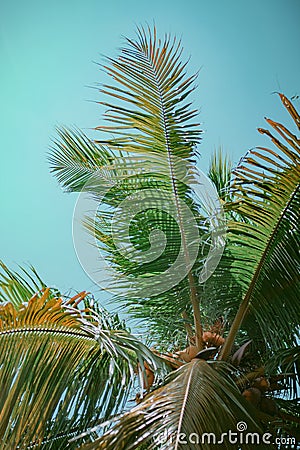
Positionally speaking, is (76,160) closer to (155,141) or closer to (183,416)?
(155,141)

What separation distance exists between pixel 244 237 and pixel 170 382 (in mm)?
796

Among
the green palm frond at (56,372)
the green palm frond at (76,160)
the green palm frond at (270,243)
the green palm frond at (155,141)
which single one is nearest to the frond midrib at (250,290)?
the green palm frond at (270,243)

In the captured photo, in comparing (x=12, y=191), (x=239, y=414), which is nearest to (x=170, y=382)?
(x=239, y=414)

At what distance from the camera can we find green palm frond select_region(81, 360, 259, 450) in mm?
1878

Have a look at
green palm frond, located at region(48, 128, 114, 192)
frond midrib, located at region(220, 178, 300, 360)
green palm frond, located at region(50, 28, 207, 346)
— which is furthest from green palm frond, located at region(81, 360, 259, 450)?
green palm frond, located at region(48, 128, 114, 192)

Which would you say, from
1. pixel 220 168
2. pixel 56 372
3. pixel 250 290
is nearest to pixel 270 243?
pixel 250 290

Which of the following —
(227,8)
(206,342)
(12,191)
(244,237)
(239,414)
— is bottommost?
(239,414)

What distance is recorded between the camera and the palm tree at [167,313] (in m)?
2.17

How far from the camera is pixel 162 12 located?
17.7ft

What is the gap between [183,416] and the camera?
1.93 m

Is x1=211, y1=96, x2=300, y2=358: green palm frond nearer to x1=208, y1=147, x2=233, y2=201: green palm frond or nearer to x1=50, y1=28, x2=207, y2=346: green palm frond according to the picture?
x1=50, y1=28, x2=207, y2=346: green palm frond

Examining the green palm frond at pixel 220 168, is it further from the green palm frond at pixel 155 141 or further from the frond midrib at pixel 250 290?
the frond midrib at pixel 250 290

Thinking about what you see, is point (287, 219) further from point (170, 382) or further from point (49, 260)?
point (49, 260)

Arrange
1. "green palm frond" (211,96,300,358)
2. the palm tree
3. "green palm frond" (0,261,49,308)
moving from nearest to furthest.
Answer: the palm tree → "green palm frond" (211,96,300,358) → "green palm frond" (0,261,49,308)
